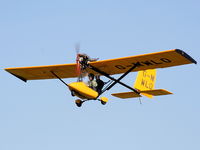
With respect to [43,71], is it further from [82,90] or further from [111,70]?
[82,90]

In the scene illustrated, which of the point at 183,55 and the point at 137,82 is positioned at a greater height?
the point at 183,55

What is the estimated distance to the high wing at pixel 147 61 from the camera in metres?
23.1

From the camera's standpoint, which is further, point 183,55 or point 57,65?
point 57,65

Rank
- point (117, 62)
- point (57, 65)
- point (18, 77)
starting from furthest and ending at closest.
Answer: point (18, 77) → point (57, 65) → point (117, 62)

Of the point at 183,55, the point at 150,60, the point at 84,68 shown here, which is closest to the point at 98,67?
the point at 84,68

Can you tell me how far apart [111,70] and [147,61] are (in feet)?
6.87

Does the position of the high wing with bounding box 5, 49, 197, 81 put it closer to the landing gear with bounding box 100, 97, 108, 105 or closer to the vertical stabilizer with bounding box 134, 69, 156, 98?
the landing gear with bounding box 100, 97, 108, 105

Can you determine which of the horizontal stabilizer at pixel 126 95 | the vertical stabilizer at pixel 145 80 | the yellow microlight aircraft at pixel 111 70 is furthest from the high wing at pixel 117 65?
the vertical stabilizer at pixel 145 80

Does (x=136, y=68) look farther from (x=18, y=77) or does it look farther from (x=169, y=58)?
(x=18, y=77)

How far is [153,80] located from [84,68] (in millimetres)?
5726

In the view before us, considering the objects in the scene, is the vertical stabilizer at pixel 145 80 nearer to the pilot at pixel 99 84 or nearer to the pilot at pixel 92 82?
the pilot at pixel 99 84

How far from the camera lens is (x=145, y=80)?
1101 inches

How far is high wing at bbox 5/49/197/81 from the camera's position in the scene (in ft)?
76.3

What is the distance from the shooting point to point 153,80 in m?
28.6
